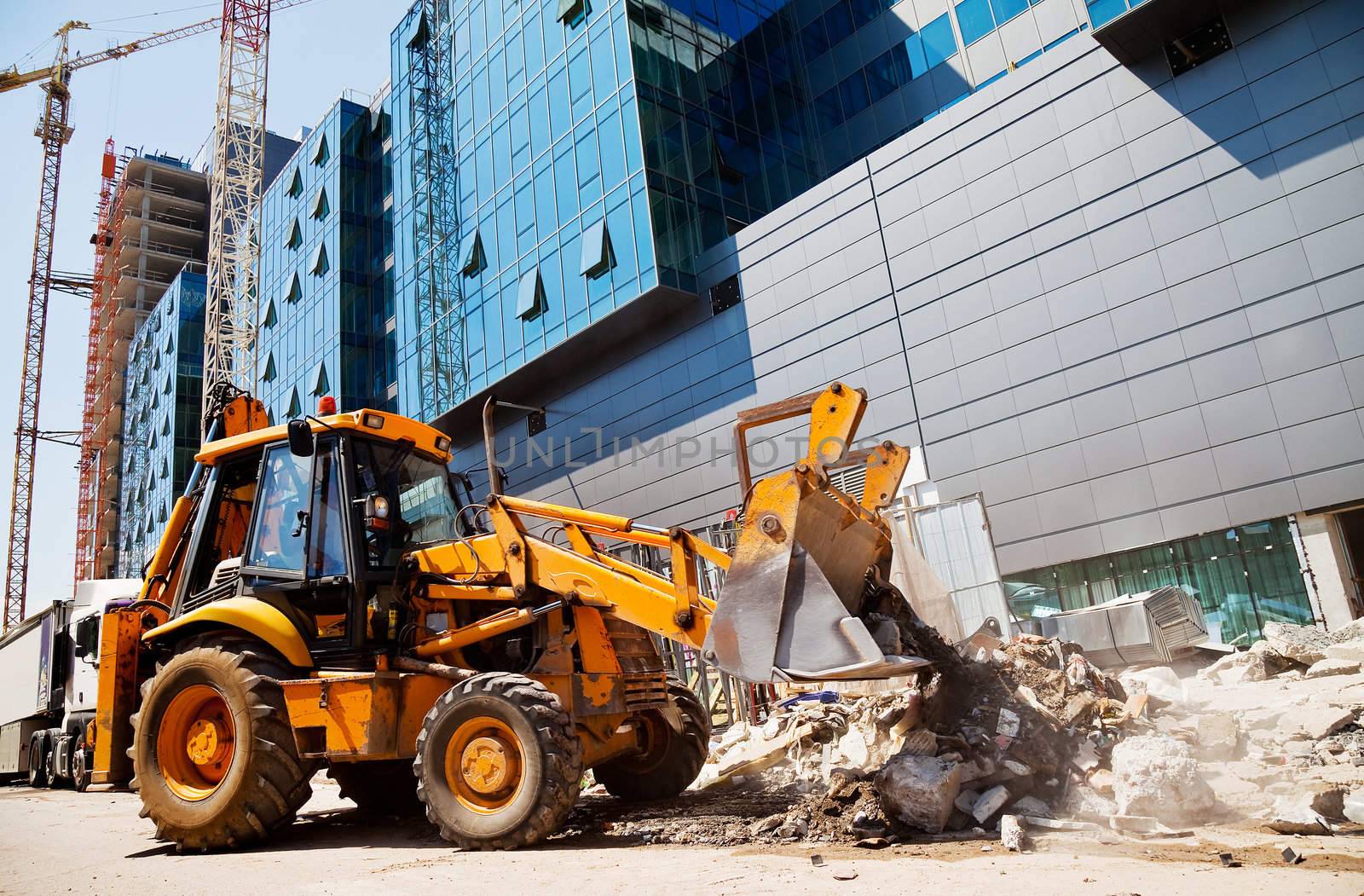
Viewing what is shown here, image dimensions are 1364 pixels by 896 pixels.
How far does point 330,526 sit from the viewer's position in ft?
24.2

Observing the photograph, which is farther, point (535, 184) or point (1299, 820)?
point (535, 184)

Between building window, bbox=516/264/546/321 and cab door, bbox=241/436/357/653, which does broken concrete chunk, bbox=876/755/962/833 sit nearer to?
cab door, bbox=241/436/357/653

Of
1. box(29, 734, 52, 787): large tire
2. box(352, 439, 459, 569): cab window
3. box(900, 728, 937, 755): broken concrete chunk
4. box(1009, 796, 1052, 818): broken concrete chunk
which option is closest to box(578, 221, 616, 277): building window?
box(29, 734, 52, 787): large tire

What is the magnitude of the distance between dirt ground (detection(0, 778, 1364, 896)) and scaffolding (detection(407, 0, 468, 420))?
27771 mm

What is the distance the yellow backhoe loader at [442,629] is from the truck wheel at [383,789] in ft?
0.30

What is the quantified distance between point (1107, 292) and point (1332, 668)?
10710 millimetres

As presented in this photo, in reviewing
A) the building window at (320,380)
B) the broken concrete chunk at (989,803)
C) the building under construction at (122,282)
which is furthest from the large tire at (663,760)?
the building under construction at (122,282)

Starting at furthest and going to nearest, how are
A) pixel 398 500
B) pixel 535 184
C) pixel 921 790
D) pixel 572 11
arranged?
1. pixel 535 184
2. pixel 572 11
3. pixel 398 500
4. pixel 921 790

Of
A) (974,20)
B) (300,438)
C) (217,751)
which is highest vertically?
(974,20)

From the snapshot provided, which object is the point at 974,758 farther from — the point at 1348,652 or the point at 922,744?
the point at 1348,652

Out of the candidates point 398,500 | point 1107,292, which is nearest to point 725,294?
point 1107,292

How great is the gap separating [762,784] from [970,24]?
1018 inches

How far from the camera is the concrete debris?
1054cm

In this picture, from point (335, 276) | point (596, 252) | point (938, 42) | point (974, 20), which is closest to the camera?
point (974, 20)
